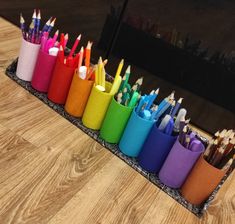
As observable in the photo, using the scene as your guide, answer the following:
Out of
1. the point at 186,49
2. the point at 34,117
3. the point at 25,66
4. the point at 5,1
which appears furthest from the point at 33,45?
the point at 5,1

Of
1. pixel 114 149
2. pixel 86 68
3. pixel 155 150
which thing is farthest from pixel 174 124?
pixel 86 68

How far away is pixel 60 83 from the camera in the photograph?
3.20 ft

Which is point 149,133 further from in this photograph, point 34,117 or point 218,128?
point 218,128

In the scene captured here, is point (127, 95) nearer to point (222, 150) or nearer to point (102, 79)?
point (102, 79)

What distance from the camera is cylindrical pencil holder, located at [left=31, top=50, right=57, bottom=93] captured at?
38.2 inches

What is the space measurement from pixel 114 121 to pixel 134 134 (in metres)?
0.07

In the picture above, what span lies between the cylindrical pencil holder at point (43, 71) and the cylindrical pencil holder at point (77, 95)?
3.5 inches

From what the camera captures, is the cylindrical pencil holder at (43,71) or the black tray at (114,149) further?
the cylindrical pencil holder at (43,71)

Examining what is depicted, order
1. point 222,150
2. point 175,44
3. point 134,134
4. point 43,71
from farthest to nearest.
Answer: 1. point 175,44
2. point 43,71
3. point 134,134
4. point 222,150

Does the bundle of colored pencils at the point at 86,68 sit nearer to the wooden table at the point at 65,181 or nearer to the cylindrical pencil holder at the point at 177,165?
the wooden table at the point at 65,181

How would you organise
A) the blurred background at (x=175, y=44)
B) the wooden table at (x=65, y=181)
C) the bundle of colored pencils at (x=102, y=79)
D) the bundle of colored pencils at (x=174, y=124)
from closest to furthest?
the wooden table at (x=65, y=181)
the bundle of colored pencils at (x=174, y=124)
the bundle of colored pencils at (x=102, y=79)
the blurred background at (x=175, y=44)

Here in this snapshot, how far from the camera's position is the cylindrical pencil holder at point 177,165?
0.82 metres

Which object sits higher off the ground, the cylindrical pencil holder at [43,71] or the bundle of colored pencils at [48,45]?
the bundle of colored pencils at [48,45]

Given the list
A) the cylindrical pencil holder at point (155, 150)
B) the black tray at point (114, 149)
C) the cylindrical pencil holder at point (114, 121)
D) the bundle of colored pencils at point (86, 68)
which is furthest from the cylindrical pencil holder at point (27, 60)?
the cylindrical pencil holder at point (155, 150)
